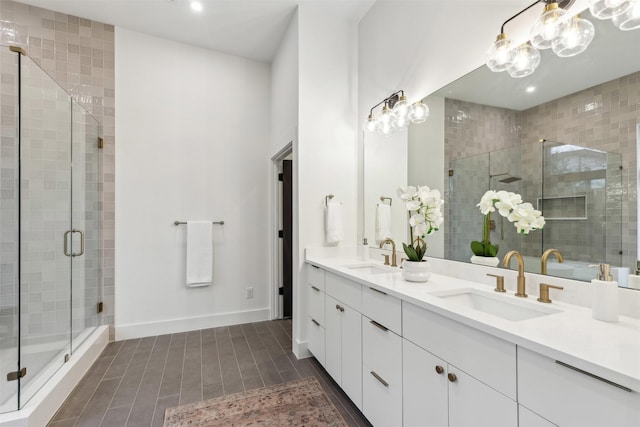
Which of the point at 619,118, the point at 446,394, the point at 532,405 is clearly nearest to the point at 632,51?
the point at 619,118

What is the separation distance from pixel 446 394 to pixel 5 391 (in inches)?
93.8

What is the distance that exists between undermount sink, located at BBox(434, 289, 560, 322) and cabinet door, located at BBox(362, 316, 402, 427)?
360 mm

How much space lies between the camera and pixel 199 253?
317 centimetres

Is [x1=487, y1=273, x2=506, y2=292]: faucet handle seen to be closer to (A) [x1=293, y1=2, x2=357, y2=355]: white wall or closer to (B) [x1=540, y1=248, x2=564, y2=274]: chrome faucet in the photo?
(B) [x1=540, y1=248, x2=564, y2=274]: chrome faucet

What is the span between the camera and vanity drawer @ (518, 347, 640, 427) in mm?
661

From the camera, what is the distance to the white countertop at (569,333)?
69 centimetres

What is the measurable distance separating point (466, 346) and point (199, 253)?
281 cm

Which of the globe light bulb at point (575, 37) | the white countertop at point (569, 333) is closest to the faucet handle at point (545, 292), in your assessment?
the white countertop at point (569, 333)

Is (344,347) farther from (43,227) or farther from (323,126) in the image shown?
(43,227)

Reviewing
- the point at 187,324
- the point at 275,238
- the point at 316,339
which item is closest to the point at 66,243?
the point at 187,324

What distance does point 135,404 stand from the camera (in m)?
1.92

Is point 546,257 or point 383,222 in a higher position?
point 383,222

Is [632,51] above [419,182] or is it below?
above

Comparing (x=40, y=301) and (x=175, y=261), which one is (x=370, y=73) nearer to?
(x=175, y=261)
